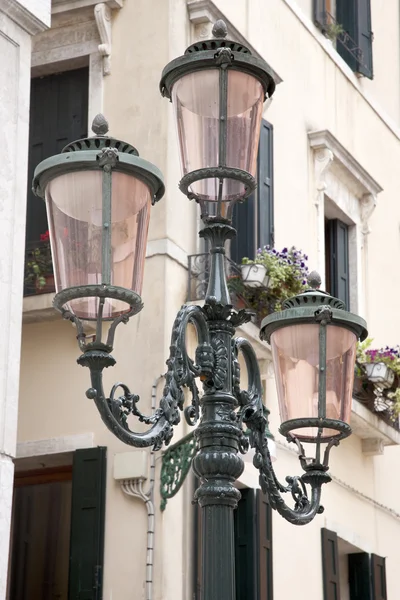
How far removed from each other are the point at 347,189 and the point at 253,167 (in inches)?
359

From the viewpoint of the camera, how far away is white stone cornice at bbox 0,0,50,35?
379 inches

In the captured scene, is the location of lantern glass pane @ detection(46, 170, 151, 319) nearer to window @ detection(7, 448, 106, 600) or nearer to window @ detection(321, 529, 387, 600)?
window @ detection(7, 448, 106, 600)

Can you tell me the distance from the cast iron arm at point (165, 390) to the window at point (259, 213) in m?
6.34

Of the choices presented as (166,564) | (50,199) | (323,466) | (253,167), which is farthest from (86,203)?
(166,564)

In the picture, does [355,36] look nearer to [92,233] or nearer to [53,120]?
[53,120]

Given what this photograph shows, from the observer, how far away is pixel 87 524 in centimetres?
1102

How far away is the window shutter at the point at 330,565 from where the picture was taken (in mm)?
13195

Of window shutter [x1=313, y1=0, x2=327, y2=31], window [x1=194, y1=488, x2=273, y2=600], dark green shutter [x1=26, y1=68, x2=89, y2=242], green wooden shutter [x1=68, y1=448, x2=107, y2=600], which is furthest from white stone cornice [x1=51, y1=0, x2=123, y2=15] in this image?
window [x1=194, y1=488, x2=273, y2=600]

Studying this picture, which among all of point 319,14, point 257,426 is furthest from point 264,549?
point 319,14

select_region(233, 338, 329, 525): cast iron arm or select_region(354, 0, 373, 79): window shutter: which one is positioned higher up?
select_region(354, 0, 373, 79): window shutter

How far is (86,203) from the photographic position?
5812mm

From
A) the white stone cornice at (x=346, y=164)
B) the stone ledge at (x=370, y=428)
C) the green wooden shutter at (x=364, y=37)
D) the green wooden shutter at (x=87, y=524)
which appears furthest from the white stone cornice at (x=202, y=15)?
the green wooden shutter at (x=364, y=37)

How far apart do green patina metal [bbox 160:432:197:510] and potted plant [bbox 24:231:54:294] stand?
5.83 ft

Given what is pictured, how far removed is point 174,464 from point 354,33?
7512 millimetres
